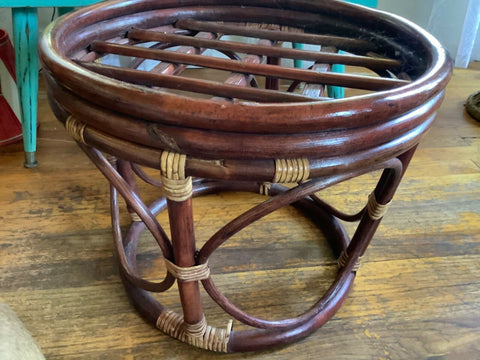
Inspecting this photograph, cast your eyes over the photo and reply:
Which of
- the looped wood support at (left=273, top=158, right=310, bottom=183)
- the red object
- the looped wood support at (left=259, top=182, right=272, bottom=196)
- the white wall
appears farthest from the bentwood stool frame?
the white wall

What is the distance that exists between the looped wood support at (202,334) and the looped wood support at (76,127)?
1.14 feet

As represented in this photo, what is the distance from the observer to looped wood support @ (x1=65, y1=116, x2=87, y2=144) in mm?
567

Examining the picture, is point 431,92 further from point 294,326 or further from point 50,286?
point 50,286

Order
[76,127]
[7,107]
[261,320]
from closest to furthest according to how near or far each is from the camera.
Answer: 1. [76,127]
2. [261,320]
3. [7,107]

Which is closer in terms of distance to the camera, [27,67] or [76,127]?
[76,127]

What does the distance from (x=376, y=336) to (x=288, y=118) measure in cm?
52

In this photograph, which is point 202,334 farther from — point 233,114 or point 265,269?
point 233,114

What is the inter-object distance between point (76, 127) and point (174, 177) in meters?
0.15

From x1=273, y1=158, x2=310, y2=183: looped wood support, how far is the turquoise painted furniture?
81 centimetres

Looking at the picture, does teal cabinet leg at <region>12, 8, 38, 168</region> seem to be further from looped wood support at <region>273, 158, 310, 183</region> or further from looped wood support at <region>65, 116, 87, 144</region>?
looped wood support at <region>273, 158, 310, 183</region>

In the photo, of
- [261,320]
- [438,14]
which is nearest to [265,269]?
[261,320]

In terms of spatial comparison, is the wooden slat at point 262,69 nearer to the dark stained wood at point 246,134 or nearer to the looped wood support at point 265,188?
the dark stained wood at point 246,134

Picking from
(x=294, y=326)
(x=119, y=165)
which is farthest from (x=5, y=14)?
(x=294, y=326)

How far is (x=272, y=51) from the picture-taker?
0.75 m
